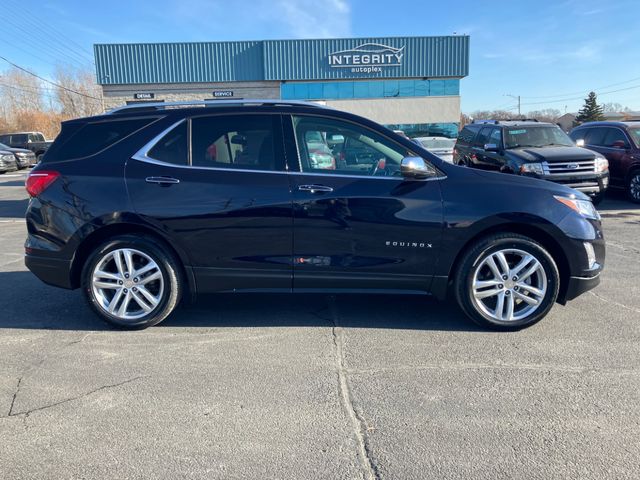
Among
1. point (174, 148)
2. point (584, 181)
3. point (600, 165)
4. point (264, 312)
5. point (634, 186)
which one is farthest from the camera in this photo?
point (634, 186)

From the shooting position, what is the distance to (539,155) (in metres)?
9.69

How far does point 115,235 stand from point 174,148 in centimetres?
92

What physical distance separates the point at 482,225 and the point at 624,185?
949 centimetres

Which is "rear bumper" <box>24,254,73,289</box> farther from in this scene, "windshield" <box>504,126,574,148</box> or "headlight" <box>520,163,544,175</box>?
"windshield" <box>504,126,574,148</box>

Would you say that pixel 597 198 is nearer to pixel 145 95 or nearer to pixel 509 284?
pixel 509 284

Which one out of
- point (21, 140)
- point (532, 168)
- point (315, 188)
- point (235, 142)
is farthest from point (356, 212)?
point (21, 140)

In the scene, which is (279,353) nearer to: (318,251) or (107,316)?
(318,251)

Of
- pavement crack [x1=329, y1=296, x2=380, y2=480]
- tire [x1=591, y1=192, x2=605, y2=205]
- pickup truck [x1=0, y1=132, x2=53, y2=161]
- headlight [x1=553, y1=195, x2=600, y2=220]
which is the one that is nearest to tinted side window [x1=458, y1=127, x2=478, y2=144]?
tire [x1=591, y1=192, x2=605, y2=205]

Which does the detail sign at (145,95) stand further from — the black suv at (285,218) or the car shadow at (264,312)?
the black suv at (285,218)

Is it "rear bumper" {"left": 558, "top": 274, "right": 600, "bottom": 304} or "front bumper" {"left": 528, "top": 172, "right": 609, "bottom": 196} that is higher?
"front bumper" {"left": 528, "top": 172, "right": 609, "bottom": 196}

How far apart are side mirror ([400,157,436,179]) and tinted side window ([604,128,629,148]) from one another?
9.90 meters

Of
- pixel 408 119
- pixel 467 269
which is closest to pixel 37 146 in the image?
pixel 408 119

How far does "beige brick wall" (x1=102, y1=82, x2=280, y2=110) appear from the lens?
3394 cm

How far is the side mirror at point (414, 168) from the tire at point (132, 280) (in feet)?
6.86
